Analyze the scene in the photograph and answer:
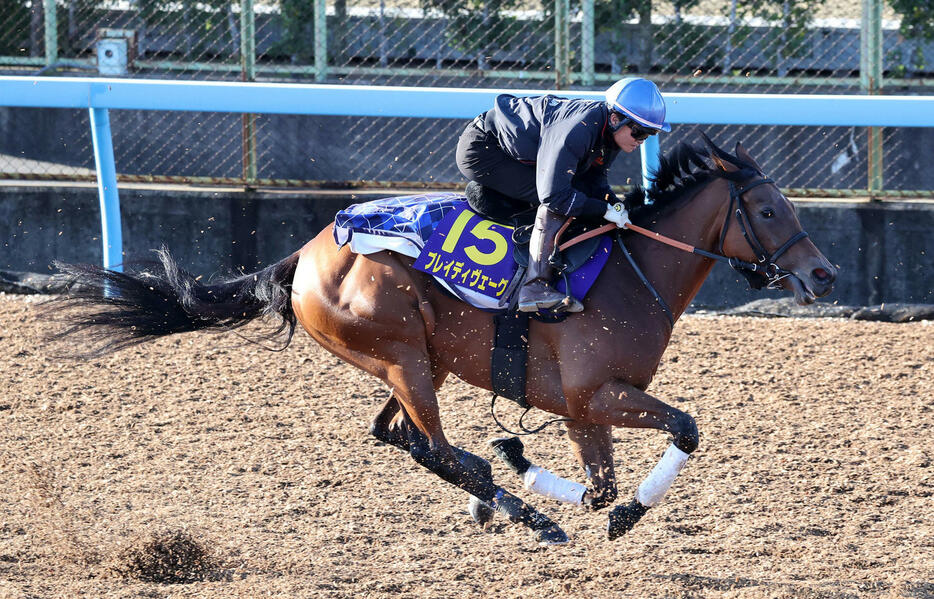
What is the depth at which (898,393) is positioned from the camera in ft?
20.0

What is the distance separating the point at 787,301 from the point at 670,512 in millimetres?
3222

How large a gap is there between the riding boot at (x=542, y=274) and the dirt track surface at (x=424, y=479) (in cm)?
99

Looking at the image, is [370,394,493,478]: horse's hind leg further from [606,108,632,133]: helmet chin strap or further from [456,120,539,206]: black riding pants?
[606,108,632,133]: helmet chin strap

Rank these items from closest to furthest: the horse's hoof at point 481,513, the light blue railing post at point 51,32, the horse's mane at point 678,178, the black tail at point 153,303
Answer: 1. the horse's mane at point 678,178
2. the horse's hoof at point 481,513
3. the black tail at point 153,303
4. the light blue railing post at point 51,32

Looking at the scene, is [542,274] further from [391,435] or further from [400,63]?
[400,63]

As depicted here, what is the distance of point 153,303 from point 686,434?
2.33m

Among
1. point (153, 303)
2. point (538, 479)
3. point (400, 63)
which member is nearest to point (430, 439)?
point (538, 479)

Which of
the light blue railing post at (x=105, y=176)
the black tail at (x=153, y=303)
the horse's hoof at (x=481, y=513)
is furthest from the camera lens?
the light blue railing post at (x=105, y=176)

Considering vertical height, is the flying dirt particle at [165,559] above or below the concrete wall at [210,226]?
below

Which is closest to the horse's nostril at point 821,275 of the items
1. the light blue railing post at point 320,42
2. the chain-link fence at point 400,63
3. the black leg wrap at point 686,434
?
the black leg wrap at point 686,434

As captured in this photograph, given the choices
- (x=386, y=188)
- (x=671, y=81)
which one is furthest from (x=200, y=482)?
(x=671, y=81)

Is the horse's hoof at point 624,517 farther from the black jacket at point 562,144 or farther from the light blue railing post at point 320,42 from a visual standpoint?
the light blue railing post at point 320,42

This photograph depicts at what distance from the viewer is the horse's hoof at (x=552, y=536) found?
13.8ft

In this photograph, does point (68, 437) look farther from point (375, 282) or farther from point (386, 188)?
point (386, 188)
